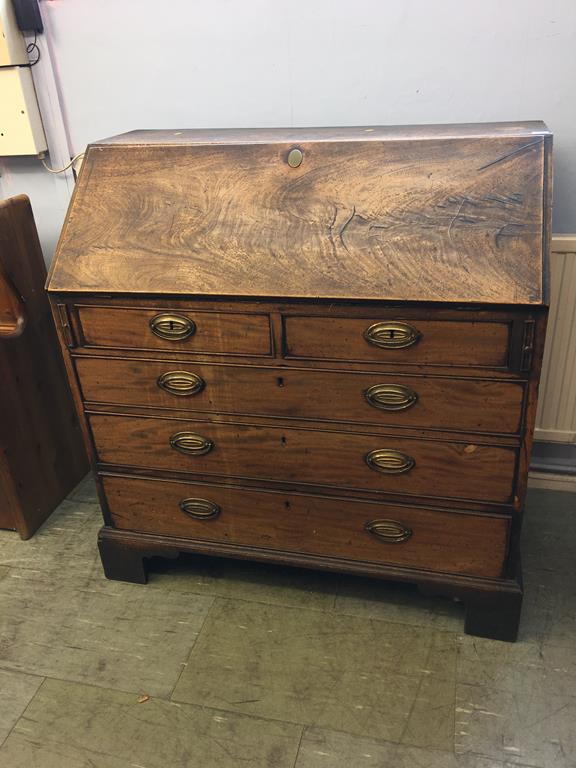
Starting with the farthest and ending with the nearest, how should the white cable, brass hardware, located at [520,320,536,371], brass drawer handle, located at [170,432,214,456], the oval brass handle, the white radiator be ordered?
the white cable, the white radiator, brass drawer handle, located at [170,432,214,456], the oval brass handle, brass hardware, located at [520,320,536,371]

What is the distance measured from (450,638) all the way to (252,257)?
1133 millimetres

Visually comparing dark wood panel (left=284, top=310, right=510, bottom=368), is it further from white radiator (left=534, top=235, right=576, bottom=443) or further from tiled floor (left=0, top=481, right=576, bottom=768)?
tiled floor (left=0, top=481, right=576, bottom=768)

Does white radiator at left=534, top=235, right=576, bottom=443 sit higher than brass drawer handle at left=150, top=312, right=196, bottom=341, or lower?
lower

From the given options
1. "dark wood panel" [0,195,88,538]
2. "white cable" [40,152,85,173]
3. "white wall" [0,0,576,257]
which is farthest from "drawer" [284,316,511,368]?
"white cable" [40,152,85,173]

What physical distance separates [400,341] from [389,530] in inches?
21.5

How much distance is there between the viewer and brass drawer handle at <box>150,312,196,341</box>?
62.2 inches

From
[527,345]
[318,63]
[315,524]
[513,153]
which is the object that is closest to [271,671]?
[315,524]

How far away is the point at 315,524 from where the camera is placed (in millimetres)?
1788

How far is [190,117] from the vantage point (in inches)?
81.4

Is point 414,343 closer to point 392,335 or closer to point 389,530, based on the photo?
point 392,335

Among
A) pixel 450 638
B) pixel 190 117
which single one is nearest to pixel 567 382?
pixel 450 638

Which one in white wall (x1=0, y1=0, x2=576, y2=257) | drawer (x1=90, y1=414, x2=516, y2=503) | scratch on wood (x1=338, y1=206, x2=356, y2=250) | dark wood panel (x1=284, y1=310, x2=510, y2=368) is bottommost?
drawer (x1=90, y1=414, x2=516, y2=503)

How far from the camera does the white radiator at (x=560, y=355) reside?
1.95 meters

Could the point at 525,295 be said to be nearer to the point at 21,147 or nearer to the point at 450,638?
the point at 450,638
